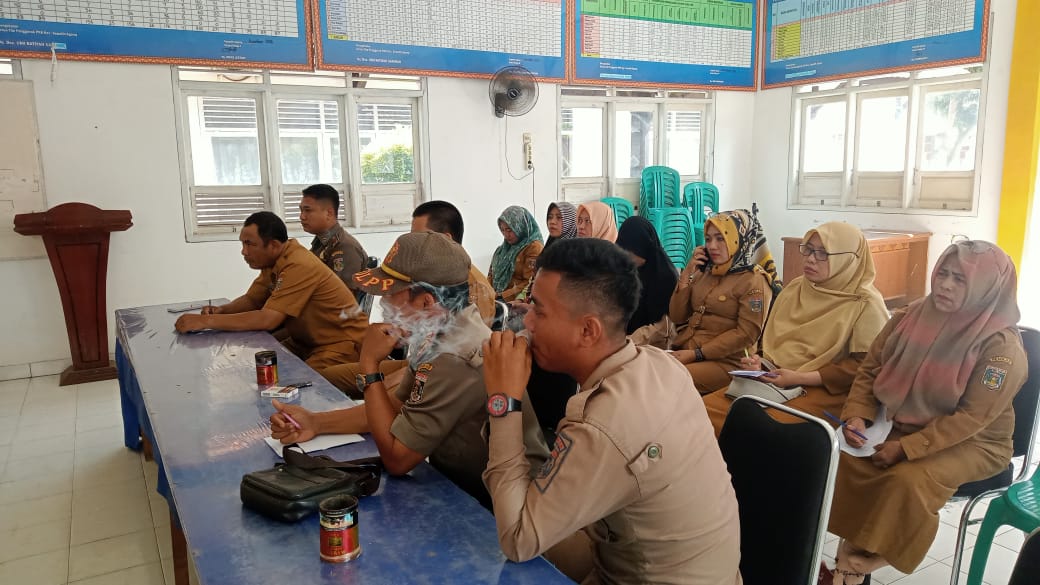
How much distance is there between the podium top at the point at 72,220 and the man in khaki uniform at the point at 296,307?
189 cm

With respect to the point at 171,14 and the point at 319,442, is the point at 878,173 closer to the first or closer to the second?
the point at 171,14

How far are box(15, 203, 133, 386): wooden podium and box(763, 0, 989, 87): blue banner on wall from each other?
6519 mm

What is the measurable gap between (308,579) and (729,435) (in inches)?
40.1

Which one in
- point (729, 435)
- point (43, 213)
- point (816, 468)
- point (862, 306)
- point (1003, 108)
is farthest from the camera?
point (1003, 108)

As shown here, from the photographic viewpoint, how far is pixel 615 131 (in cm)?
731

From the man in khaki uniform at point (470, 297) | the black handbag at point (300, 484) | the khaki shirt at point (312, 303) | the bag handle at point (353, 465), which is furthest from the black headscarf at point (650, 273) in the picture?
the black handbag at point (300, 484)

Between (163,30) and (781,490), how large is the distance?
5.39m

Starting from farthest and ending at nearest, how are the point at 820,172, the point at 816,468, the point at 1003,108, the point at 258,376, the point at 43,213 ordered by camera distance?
the point at 820,172, the point at 1003,108, the point at 43,213, the point at 258,376, the point at 816,468

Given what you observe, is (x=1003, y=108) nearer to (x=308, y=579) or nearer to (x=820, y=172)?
(x=820, y=172)

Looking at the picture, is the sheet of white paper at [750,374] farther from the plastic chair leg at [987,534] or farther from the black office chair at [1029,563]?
the black office chair at [1029,563]

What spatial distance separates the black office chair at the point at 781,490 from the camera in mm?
1433

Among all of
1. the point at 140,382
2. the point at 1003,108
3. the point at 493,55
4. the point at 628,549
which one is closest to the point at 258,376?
the point at 140,382

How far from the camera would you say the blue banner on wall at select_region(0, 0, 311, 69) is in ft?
15.7

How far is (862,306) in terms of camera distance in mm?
2770
